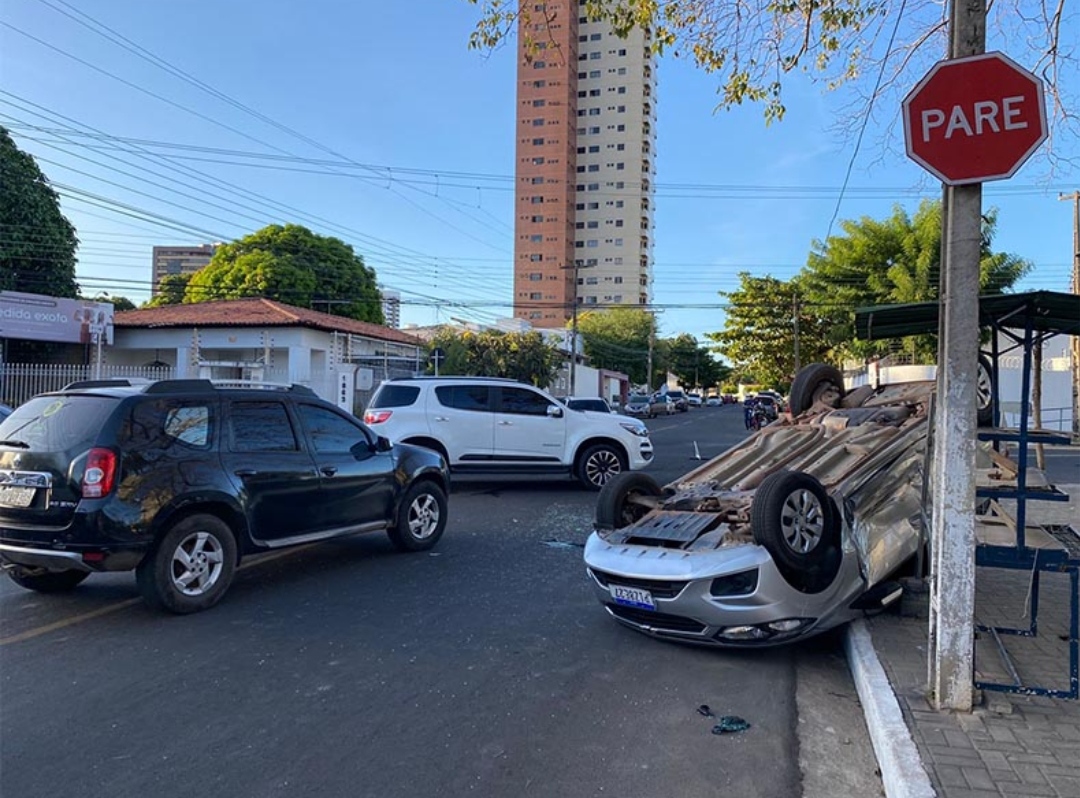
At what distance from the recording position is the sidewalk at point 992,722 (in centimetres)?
314

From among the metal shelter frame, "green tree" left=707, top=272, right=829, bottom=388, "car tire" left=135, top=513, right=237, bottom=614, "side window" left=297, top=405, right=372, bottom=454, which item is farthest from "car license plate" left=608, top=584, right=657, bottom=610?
"green tree" left=707, top=272, right=829, bottom=388

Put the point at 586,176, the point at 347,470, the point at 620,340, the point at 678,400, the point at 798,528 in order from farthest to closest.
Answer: the point at 586,176
the point at 620,340
the point at 678,400
the point at 347,470
the point at 798,528

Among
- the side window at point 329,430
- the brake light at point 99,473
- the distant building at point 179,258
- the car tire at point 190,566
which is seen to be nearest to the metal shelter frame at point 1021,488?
the side window at point 329,430

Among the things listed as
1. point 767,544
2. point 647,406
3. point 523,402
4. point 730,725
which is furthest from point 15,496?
point 647,406

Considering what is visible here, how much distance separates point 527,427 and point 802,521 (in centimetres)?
826

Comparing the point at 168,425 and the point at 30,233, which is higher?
the point at 30,233

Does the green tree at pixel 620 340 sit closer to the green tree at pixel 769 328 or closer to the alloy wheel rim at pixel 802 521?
the green tree at pixel 769 328

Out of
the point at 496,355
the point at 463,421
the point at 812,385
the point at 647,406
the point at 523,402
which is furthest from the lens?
the point at 647,406

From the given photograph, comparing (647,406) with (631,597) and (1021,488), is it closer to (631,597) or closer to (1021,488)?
(631,597)

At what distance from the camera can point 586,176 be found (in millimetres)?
109500

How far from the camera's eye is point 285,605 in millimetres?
6004

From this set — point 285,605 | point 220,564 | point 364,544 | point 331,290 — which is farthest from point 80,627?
point 331,290

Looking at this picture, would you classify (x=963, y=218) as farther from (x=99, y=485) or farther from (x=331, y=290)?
(x=331, y=290)

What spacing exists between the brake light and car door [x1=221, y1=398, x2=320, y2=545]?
0.84 metres
